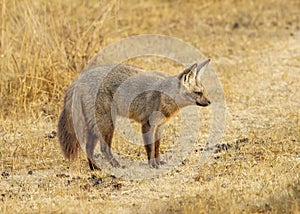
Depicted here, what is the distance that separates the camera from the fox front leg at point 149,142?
7.75 m

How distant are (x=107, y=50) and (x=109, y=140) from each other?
12.0 ft

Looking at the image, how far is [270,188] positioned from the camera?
263 inches

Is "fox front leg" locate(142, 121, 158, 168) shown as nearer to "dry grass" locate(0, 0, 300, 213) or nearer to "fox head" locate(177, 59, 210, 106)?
"dry grass" locate(0, 0, 300, 213)

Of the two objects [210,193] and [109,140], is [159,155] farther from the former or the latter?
[210,193]

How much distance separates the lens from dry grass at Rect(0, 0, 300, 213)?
6688 mm

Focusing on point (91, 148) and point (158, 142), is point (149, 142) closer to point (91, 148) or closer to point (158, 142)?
point (158, 142)

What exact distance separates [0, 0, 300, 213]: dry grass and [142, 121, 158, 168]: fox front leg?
29cm

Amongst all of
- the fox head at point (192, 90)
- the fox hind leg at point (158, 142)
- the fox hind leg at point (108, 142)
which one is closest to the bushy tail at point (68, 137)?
the fox hind leg at point (108, 142)

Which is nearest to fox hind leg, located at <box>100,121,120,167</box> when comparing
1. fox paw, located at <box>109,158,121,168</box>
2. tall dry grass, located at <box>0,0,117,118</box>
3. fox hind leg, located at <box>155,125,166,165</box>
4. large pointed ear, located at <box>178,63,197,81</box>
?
fox paw, located at <box>109,158,121,168</box>

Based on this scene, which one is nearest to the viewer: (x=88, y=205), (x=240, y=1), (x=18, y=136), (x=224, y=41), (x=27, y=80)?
(x=88, y=205)

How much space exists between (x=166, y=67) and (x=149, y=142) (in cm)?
422

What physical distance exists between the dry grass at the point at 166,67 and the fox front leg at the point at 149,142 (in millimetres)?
295

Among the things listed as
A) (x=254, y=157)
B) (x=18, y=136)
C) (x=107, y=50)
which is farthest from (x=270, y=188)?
(x=107, y=50)

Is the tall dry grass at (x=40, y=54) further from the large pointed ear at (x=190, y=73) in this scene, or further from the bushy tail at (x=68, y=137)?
the large pointed ear at (x=190, y=73)
